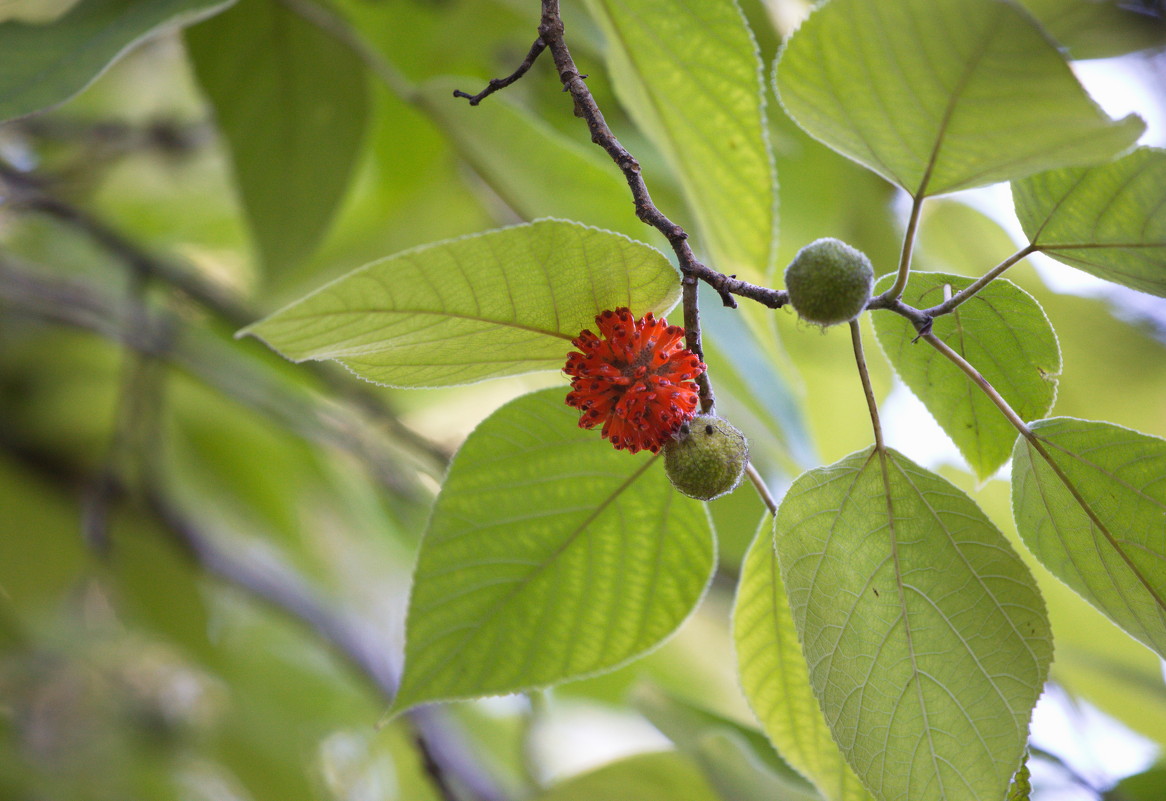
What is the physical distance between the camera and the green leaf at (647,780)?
1.29m

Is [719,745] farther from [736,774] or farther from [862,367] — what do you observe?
[862,367]

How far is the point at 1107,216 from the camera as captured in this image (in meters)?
0.71

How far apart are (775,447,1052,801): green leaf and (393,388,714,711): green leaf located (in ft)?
0.61

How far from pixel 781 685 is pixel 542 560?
0.94 feet

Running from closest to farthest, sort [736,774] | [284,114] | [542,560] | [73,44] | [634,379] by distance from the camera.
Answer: [634,379], [542,560], [73,44], [736,774], [284,114]

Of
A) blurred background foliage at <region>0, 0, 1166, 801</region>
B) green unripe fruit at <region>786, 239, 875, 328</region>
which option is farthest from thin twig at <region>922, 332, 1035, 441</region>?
blurred background foliage at <region>0, 0, 1166, 801</region>

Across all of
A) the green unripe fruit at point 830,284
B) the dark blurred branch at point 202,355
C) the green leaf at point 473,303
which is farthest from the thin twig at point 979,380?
the dark blurred branch at point 202,355

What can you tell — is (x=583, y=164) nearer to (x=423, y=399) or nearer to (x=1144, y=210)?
(x=1144, y=210)

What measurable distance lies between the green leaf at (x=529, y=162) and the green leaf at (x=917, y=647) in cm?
65

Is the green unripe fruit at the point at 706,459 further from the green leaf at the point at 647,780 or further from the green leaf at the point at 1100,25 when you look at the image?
the green leaf at the point at 647,780

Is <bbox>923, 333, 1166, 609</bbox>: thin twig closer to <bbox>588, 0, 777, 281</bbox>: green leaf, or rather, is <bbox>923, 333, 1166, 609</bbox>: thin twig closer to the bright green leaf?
<bbox>588, 0, 777, 281</bbox>: green leaf

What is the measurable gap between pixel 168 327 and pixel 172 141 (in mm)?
521

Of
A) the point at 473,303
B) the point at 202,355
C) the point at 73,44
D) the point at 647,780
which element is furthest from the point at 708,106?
the point at 202,355

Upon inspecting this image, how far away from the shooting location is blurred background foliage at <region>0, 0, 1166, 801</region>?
1418 millimetres
